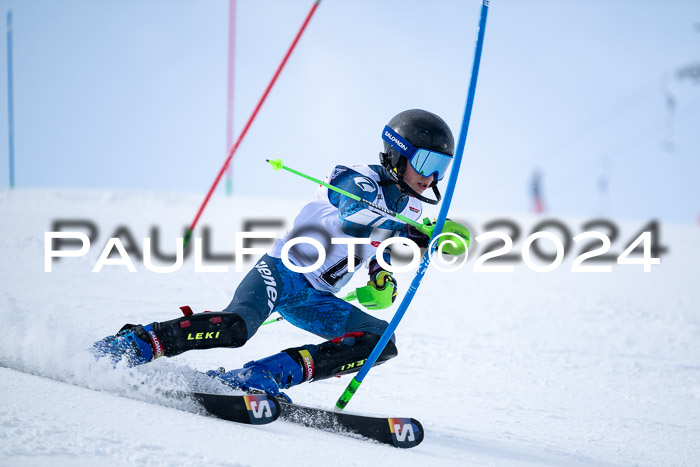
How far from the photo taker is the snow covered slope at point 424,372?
2.57 meters

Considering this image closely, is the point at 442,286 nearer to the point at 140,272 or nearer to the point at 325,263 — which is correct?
the point at 140,272

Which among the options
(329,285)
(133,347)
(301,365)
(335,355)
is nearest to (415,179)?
(329,285)

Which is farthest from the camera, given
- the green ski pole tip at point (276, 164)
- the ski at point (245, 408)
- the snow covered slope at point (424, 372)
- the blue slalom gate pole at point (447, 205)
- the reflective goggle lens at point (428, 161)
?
the reflective goggle lens at point (428, 161)

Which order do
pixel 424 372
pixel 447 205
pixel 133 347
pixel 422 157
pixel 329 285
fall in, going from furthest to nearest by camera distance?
pixel 424 372 < pixel 329 285 < pixel 422 157 < pixel 447 205 < pixel 133 347

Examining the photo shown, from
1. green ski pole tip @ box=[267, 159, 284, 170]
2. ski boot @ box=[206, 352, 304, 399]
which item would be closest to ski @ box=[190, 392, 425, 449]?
ski boot @ box=[206, 352, 304, 399]

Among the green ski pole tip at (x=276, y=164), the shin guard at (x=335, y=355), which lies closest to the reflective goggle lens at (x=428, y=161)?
the green ski pole tip at (x=276, y=164)

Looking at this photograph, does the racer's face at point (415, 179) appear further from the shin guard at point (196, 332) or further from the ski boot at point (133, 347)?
the ski boot at point (133, 347)

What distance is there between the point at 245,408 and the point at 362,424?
52cm

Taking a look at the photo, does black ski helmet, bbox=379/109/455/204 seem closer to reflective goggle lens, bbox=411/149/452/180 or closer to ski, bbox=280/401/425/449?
reflective goggle lens, bbox=411/149/452/180

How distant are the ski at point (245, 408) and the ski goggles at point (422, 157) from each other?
1.33 m

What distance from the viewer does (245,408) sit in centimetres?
286

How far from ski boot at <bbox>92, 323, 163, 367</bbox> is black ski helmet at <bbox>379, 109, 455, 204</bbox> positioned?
4.67 ft

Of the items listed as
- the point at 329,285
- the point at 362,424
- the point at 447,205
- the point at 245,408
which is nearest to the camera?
the point at 245,408

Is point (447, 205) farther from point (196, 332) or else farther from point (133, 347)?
point (133, 347)
